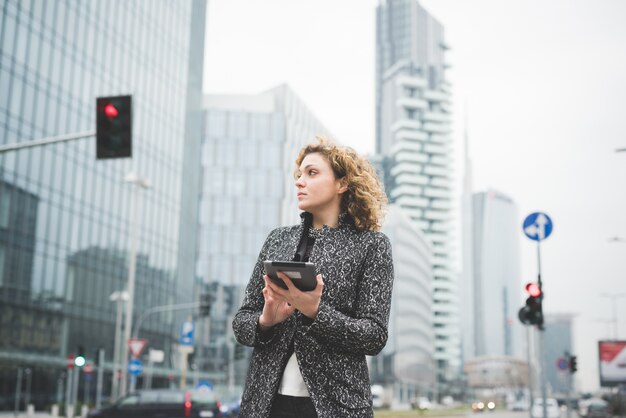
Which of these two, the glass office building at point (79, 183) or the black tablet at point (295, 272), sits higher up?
→ the glass office building at point (79, 183)

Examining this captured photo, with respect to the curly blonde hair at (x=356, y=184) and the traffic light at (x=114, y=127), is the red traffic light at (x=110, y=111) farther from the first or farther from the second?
the curly blonde hair at (x=356, y=184)

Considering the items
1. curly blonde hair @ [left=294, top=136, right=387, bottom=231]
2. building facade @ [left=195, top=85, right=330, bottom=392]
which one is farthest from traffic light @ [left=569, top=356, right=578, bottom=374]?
building facade @ [left=195, top=85, right=330, bottom=392]

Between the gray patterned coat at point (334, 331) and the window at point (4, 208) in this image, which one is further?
the window at point (4, 208)

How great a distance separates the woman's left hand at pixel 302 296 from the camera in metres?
2.23

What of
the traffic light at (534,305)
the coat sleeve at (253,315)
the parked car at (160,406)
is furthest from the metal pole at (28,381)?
the coat sleeve at (253,315)

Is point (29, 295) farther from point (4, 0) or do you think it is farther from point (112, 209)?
point (4, 0)

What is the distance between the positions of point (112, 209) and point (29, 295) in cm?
1083

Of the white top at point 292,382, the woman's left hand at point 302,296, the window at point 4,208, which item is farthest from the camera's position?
the window at point 4,208

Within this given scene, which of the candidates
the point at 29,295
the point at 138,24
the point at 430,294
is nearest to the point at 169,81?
the point at 138,24

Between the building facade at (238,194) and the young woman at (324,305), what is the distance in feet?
265

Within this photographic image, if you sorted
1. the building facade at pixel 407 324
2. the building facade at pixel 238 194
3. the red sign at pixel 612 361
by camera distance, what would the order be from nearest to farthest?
1. the red sign at pixel 612 361
2. the building facade at pixel 238 194
3. the building facade at pixel 407 324

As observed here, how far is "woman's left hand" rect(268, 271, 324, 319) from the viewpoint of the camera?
2.23 m

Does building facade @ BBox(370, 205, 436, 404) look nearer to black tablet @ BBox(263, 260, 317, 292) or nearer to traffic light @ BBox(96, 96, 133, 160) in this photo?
Answer: traffic light @ BBox(96, 96, 133, 160)

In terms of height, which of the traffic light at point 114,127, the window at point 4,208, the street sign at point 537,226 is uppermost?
the window at point 4,208
